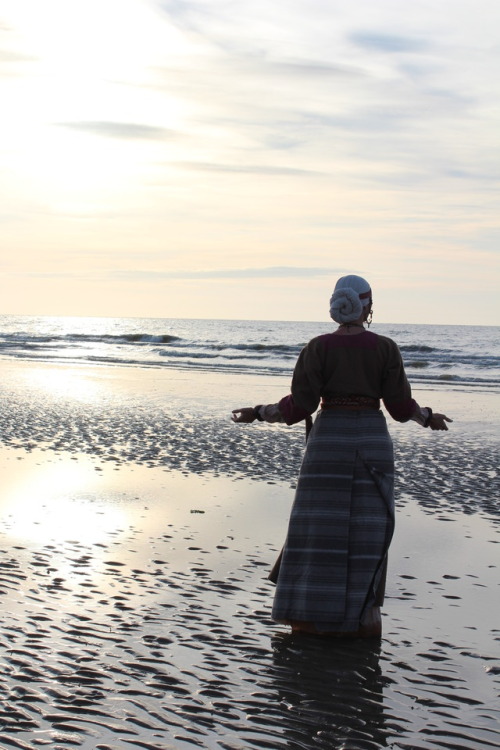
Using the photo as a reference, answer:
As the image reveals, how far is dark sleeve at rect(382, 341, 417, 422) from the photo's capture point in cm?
488

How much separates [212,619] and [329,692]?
3.47 ft

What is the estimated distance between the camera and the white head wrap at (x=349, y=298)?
4906mm

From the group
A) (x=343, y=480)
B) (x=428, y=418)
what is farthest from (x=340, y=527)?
(x=428, y=418)

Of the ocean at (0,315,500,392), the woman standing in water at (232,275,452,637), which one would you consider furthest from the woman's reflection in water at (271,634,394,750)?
the ocean at (0,315,500,392)

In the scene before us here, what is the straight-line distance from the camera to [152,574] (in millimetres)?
5828

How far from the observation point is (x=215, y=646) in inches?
179

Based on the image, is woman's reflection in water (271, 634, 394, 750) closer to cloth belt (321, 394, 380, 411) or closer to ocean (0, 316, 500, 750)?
ocean (0, 316, 500, 750)

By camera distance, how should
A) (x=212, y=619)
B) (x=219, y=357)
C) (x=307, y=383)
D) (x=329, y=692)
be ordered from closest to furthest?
(x=329, y=692) < (x=307, y=383) < (x=212, y=619) < (x=219, y=357)

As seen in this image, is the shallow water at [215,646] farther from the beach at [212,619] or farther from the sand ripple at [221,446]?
the sand ripple at [221,446]

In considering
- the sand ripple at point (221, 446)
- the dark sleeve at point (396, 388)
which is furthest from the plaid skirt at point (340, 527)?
the sand ripple at point (221, 446)

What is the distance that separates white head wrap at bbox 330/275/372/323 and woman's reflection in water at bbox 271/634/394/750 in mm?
1724

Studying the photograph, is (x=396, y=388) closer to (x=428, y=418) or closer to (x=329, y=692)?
(x=428, y=418)

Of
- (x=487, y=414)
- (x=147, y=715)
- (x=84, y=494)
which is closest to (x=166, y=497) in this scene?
(x=84, y=494)

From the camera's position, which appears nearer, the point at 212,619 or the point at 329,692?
the point at 329,692
